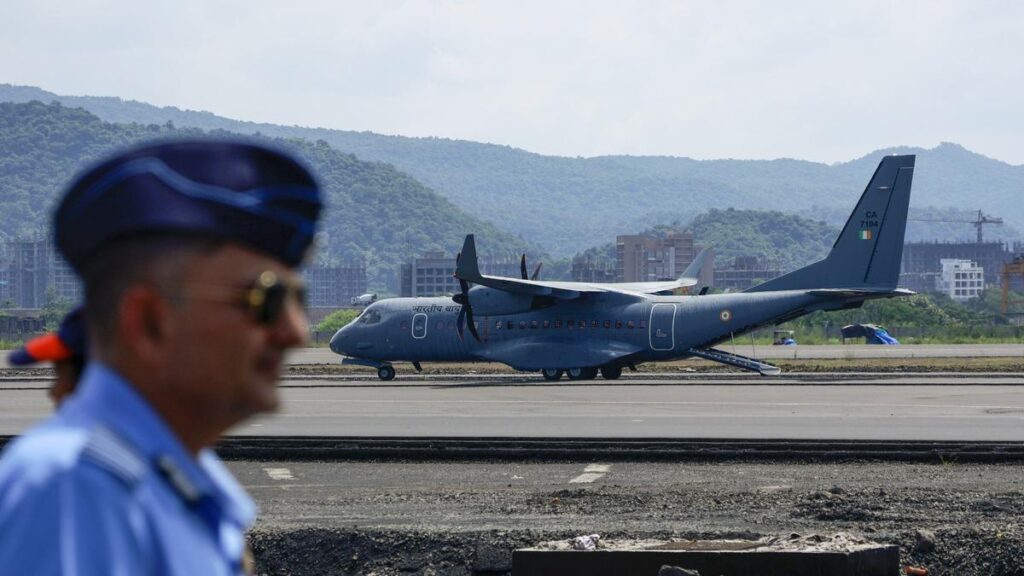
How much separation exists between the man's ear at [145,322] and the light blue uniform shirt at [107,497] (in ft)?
0.19

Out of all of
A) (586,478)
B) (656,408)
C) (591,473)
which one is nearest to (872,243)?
(656,408)

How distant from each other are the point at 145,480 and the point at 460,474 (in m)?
16.1

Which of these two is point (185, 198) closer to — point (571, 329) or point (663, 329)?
point (663, 329)

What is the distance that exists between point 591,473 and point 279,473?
4.02 meters

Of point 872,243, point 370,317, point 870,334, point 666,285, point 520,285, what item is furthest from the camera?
point 870,334

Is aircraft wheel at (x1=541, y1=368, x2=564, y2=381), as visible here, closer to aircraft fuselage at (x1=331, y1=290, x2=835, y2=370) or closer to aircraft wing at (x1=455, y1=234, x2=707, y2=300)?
aircraft fuselage at (x1=331, y1=290, x2=835, y2=370)

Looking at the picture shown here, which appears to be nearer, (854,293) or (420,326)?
(854,293)

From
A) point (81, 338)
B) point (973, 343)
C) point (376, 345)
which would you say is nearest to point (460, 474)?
point (81, 338)

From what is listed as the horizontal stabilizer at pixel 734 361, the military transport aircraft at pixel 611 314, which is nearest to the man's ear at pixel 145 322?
the military transport aircraft at pixel 611 314

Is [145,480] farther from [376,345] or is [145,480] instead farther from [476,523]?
[376,345]

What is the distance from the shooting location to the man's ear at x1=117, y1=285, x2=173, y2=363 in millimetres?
2035

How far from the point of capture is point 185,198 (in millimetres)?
2027

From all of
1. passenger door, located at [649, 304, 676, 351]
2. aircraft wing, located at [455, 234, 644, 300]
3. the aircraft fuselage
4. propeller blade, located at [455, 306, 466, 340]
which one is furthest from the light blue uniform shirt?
propeller blade, located at [455, 306, 466, 340]

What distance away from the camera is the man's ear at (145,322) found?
2035 mm
